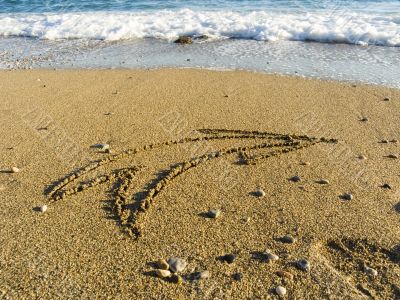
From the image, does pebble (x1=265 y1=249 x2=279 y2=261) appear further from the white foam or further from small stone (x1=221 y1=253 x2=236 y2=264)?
the white foam

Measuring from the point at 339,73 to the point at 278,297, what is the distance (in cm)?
567

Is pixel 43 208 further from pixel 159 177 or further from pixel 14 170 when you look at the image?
pixel 159 177

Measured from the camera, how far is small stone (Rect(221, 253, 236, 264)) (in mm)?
2930

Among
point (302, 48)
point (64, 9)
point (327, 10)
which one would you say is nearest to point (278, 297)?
point (302, 48)

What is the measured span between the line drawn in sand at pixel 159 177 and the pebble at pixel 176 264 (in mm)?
427

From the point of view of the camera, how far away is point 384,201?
12.1 feet

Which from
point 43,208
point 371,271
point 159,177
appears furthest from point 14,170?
point 371,271

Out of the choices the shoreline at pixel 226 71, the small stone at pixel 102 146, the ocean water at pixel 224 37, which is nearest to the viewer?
the small stone at pixel 102 146

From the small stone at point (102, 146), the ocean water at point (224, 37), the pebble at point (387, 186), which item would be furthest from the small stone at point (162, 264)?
the ocean water at point (224, 37)

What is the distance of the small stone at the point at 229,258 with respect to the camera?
2.93 meters

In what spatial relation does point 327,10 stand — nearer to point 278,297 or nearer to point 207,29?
point 207,29

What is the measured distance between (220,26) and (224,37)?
93cm

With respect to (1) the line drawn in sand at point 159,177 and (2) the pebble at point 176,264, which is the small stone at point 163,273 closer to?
(2) the pebble at point 176,264

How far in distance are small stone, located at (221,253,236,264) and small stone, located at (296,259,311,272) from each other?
471 millimetres
